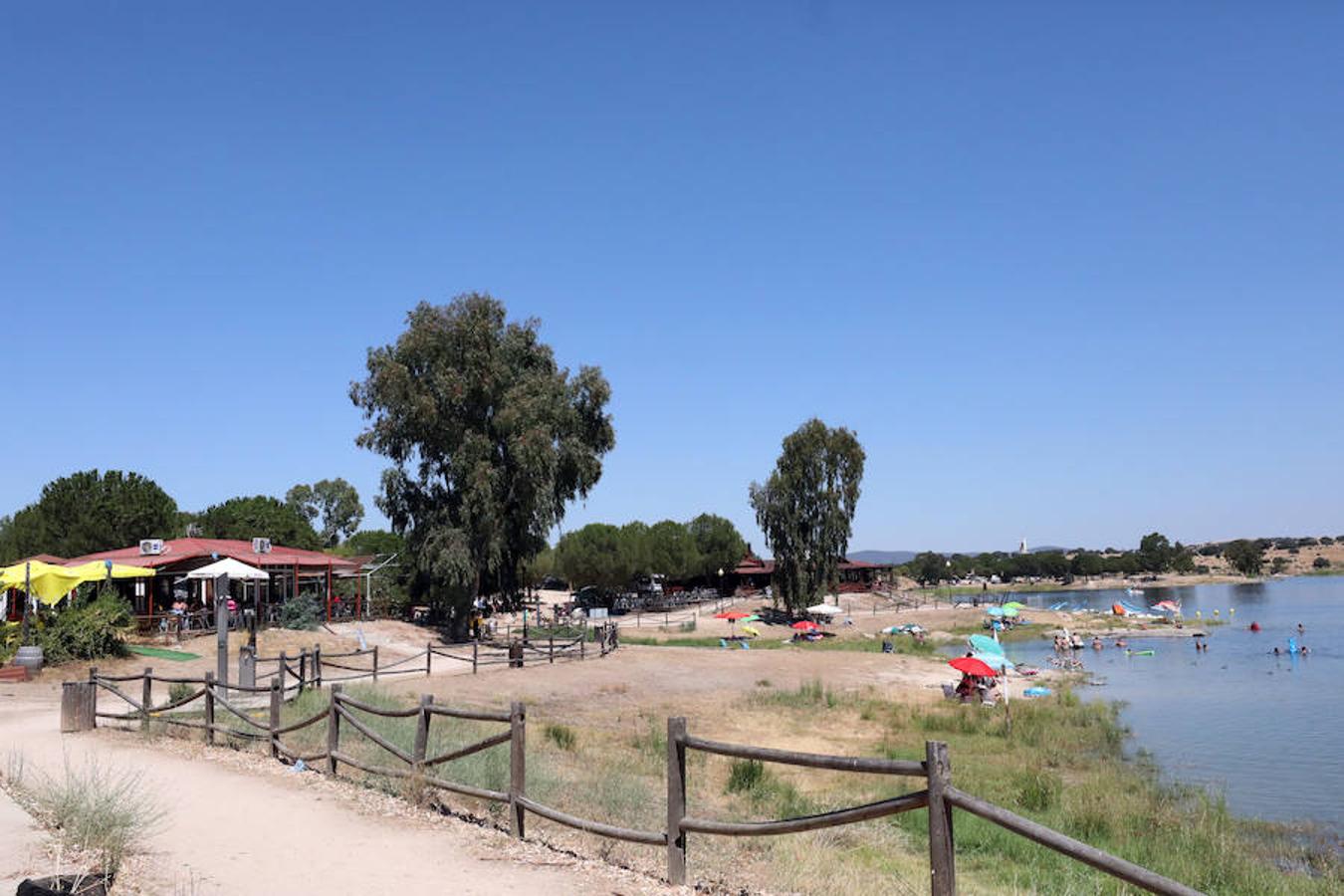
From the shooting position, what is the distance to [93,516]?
54.3m

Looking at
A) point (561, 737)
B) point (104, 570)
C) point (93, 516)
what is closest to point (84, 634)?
point (104, 570)

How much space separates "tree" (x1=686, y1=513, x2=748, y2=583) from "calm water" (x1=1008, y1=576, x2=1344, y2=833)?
3411cm

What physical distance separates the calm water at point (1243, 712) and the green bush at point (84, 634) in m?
25.6

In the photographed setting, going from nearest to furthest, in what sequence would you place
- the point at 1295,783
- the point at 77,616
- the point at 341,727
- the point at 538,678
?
the point at 341,727
the point at 1295,783
the point at 77,616
the point at 538,678

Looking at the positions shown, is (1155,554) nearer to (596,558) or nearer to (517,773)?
(596,558)

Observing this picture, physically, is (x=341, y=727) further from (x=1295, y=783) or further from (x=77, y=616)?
(x=1295, y=783)

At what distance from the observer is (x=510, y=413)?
4094cm

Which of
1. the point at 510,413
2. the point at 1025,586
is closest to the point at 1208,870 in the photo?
the point at 510,413

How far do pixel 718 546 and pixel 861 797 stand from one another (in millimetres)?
75594

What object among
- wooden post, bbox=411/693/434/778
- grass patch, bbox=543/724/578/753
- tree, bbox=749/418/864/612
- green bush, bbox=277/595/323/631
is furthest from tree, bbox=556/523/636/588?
wooden post, bbox=411/693/434/778

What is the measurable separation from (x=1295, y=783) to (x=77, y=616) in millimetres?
28749

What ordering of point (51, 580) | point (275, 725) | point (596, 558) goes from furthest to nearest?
point (596, 558), point (51, 580), point (275, 725)

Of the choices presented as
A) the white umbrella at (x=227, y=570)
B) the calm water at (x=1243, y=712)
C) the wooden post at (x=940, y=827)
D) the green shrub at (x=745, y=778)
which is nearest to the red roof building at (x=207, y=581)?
the white umbrella at (x=227, y=570)

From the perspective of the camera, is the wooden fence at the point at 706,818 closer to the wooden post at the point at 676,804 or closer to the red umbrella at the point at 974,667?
the wooden post at the point at 676,804
